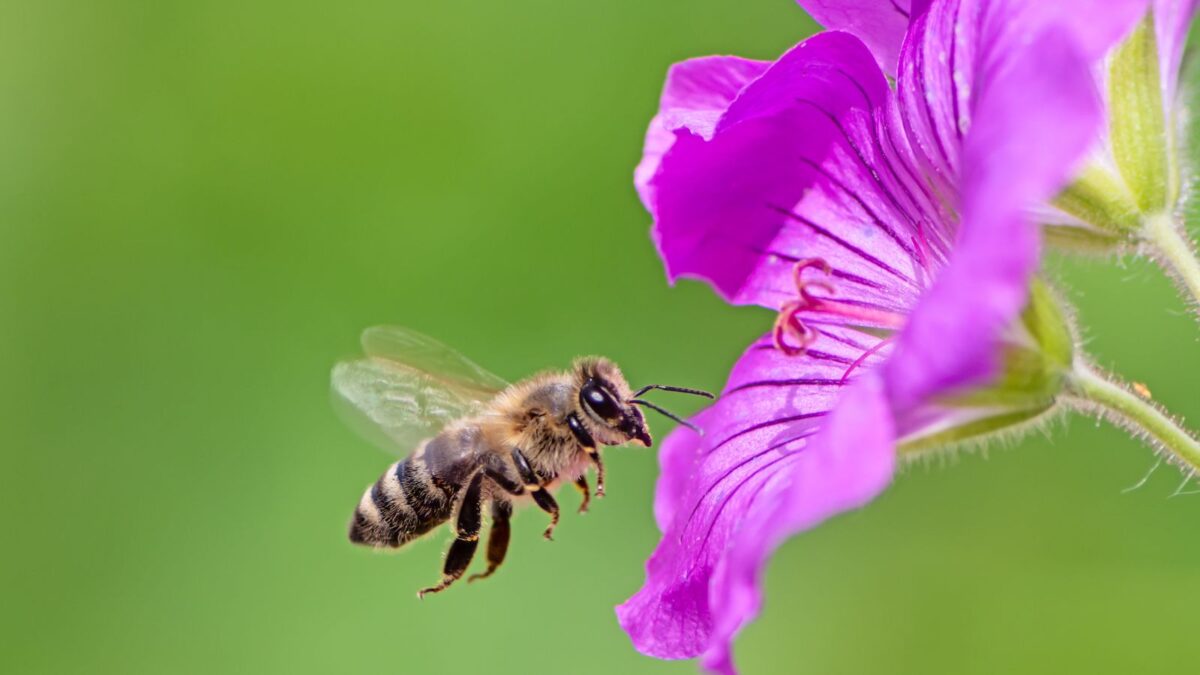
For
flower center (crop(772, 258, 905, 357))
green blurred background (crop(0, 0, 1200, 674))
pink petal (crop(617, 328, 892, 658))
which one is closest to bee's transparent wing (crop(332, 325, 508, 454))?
pink petal (crop(617, 328, 892, 658))

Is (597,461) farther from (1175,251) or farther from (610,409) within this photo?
(1175,251)

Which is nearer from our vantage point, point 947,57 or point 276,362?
point 947,57

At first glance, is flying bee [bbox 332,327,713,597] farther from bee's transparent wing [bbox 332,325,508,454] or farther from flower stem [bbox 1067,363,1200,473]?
flower stem [bbox 1067,363,1200,473]

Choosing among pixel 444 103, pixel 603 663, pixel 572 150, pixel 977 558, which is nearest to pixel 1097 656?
pixel 977 558

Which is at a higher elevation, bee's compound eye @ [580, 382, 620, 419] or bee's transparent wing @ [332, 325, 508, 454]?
bee's transparent wing @ [332, 325, 508, 454]

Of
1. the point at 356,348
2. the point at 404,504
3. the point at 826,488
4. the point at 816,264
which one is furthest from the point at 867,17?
the point at 356,348

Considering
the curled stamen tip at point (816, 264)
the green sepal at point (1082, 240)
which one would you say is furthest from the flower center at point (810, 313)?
the green sepal at point (1082, 240)

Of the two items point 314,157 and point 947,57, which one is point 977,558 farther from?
point 947,57
